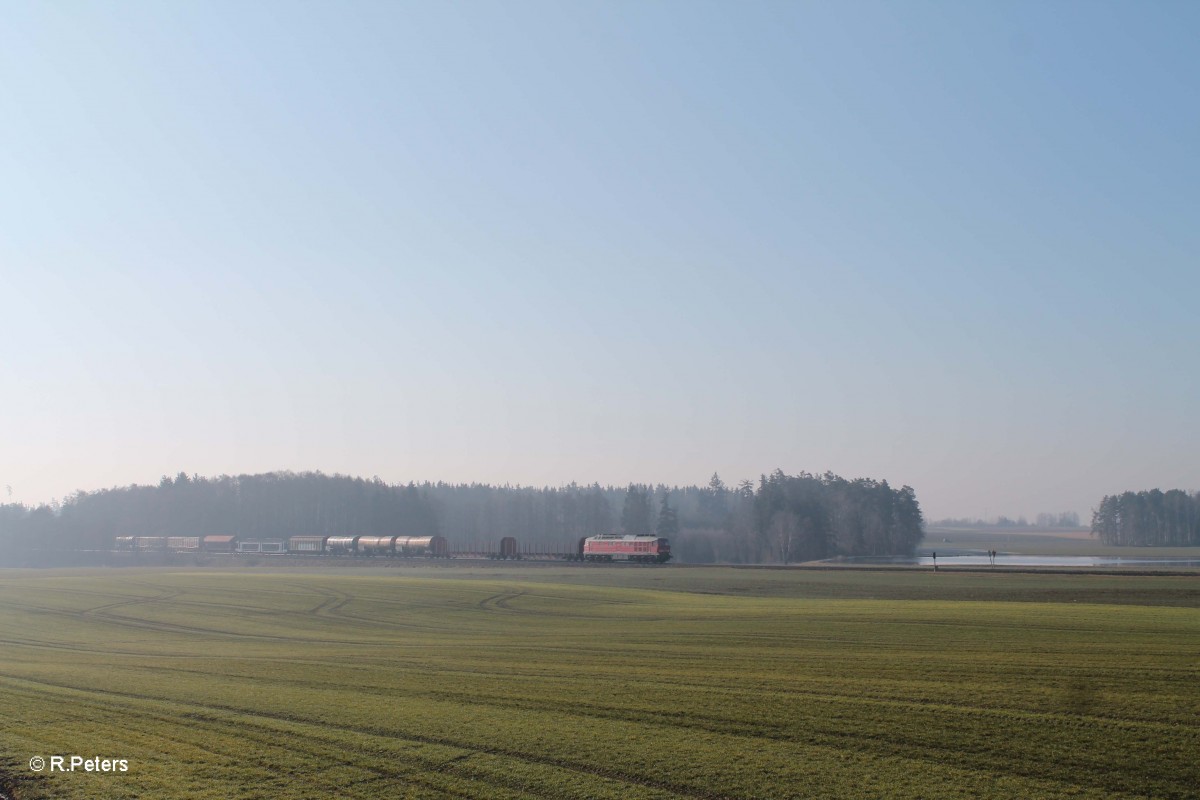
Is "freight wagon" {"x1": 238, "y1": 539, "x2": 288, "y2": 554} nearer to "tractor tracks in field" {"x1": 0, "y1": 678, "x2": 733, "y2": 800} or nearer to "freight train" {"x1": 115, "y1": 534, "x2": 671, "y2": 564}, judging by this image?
"freight train" {"x1": 115, "y1": 534, "x2": 671, "y2": 564}

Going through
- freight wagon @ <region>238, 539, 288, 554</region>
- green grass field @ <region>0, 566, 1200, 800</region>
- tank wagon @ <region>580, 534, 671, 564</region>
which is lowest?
freight wagon @ <region>238, 539, 288, 554</region>

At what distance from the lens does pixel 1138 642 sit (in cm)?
2559

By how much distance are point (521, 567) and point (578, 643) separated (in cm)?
5833

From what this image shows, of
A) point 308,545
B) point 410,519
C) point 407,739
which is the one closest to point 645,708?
point 407,739

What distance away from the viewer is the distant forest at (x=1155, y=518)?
181 metres

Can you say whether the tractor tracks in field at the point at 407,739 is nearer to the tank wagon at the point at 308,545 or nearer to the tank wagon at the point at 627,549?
the tank wagon at the point at 627,549

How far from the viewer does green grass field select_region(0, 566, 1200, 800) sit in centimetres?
1399

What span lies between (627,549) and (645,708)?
254 ft

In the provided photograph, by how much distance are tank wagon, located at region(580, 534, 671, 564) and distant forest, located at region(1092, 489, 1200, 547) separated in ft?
457

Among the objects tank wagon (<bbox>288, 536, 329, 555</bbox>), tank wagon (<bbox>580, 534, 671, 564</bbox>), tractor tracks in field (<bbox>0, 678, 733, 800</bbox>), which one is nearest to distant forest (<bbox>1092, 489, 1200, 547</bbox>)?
tank wagon (<bbox>580, 534, 671, 564</bbox>)

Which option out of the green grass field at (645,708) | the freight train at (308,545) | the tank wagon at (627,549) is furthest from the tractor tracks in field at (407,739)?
the freight train at (308,545)

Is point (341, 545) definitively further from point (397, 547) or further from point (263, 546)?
point (263, 546)

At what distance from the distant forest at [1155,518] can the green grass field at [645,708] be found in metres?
171

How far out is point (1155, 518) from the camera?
18425 centimetres
